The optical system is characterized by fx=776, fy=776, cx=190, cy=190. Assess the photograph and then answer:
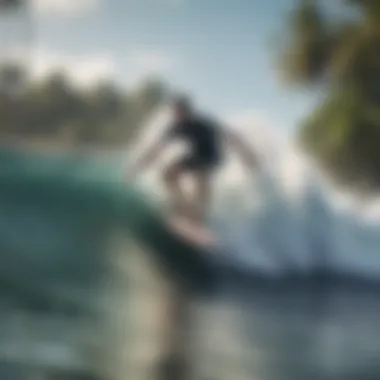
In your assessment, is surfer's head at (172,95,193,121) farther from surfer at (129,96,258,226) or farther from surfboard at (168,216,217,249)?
surfboard at (168,216,217,249)

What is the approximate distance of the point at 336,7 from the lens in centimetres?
99

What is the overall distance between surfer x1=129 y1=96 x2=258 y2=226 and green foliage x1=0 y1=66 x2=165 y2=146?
0.12 ft

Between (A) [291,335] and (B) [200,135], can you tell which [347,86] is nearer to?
(B) [200,135]

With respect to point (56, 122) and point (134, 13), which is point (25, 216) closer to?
point (56, 122)

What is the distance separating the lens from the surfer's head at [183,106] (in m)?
1.00

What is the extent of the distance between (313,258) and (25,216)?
0.37 meters

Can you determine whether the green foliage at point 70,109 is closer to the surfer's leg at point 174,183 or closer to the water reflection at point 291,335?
the surfer's leg at point 174,183

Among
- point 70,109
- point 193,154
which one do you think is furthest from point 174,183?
point 70,109

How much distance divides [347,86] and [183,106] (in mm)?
213

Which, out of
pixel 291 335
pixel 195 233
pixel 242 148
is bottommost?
pixel 291 335

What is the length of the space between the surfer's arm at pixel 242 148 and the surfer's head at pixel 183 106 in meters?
0.05

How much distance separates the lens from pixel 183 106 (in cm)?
100

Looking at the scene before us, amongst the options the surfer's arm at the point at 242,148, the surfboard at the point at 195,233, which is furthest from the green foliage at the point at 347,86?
the surfboard at the point at 195,233

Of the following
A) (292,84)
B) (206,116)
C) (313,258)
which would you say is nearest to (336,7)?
(292,84)
